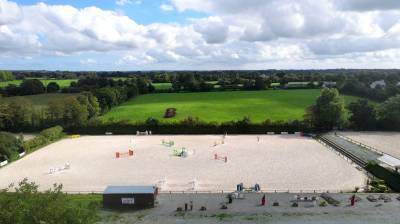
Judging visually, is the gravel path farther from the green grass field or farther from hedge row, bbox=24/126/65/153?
the green grass field

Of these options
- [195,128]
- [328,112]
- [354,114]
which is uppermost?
[328,112]

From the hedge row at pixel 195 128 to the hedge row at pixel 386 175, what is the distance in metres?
24.2

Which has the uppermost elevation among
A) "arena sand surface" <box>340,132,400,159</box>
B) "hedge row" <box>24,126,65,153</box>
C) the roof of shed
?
"arena sand surface" <box>340,132,400,159</box>

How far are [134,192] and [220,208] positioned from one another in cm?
602

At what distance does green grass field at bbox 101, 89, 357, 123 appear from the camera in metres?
78.5

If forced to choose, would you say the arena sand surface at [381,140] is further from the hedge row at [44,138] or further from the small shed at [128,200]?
the hedge row at [44,138]

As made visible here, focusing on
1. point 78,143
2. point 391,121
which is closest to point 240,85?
point 391,121

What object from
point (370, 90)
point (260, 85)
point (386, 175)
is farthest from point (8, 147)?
point (260, 85)

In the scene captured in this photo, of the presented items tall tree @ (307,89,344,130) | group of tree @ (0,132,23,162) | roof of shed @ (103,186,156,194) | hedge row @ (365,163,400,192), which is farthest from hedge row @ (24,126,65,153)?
hedge row @ (365,163,400,192)

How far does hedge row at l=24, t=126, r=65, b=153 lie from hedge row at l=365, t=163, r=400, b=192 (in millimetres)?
38176

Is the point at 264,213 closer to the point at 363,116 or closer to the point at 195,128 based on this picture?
the point at 195,128

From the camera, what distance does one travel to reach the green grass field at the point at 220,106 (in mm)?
78500

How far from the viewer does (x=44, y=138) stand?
186 feet

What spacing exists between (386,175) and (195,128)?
32893 mm
